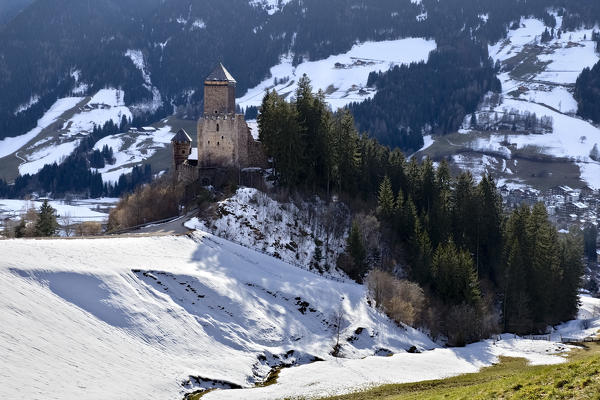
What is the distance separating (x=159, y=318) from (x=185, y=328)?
6.57ft

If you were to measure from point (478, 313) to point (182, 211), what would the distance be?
33.6 metres

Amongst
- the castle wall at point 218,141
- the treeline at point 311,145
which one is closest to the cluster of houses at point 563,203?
the treeline at point 311,145

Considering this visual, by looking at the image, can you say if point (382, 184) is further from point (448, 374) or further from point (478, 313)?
point (448, 374)

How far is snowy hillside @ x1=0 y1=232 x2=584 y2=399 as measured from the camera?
37.3 meters

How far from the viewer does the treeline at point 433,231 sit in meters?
67.8

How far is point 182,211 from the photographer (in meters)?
71.4

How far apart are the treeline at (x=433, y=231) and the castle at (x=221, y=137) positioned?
2.57m

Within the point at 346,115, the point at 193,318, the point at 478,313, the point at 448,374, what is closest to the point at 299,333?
the point at 193,318

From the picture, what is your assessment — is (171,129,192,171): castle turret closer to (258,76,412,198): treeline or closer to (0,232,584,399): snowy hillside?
(258,76,412,198): treeline

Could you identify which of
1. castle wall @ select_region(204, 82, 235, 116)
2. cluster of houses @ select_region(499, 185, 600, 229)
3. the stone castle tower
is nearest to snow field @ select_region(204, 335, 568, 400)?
the stone castle tower

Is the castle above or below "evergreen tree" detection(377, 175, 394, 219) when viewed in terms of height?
above

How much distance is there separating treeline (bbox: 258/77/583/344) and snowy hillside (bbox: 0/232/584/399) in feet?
28.2

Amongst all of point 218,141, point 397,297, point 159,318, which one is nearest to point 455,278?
point 397,297

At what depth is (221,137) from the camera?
7512 cm
